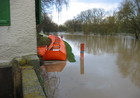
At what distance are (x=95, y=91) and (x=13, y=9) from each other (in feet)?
8.64

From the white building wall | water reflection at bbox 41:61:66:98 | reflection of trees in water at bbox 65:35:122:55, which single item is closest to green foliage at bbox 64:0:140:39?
reflection of trees in water at bbox 65:35:122:55

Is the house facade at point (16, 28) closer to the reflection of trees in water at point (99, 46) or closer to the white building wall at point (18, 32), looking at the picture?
the white building wall at point (18, 32)

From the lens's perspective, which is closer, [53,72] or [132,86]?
[132,86]

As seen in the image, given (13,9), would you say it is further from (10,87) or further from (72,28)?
(72,28)

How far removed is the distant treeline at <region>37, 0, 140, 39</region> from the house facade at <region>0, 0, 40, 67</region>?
8.70 m

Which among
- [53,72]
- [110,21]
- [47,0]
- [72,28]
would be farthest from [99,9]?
[53,72]

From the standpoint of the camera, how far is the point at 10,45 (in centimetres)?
246

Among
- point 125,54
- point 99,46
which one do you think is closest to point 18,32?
point 125,54

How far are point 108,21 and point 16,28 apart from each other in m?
36.3

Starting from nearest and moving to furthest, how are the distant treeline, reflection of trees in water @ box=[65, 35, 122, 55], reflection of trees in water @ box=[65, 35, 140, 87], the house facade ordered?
1. the house facade
2. reflection of trees in water @ box=[65, 35, 140, 87]
3. reflection of trees in water @ box=[65, 35, 122, 55]
4. the distant treeline

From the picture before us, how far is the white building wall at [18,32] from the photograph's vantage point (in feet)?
7.95

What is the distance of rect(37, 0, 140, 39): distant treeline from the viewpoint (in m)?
23.1

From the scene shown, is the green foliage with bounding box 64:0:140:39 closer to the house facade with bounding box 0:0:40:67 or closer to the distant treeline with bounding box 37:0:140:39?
the distant treeline with bounding box 37:0:140:39

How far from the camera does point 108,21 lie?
36.4 meters
